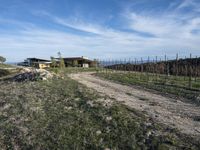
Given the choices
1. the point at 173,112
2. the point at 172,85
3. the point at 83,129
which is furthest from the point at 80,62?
the point at 83,129

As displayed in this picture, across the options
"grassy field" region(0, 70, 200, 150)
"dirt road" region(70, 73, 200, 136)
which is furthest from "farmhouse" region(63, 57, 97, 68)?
"grassy field" region(0, 70, 200, 150)

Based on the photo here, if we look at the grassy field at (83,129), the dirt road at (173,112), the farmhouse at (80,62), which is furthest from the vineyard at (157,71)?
the grassy field at (83,129)

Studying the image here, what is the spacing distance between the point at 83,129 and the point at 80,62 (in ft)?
220

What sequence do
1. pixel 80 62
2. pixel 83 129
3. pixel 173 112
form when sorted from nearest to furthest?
pixel 83 129, pixel 173 112, pixel 80 62

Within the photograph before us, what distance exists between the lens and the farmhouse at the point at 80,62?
2939 inches

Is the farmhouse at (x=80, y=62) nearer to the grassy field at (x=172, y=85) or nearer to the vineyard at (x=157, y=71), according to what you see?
the vineyard at (x=157, y=71)

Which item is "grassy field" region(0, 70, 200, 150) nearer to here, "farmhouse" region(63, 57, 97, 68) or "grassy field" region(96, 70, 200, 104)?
"grassy field" region(96, 70, 200, 104)

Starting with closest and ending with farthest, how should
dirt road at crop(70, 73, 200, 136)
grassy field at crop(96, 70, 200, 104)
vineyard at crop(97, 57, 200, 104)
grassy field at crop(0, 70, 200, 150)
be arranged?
grassy field at crop(0, 70, 200, 150), dirt road at crop(70, 73, 200, 136), grassy field at crop(96, 70, 200, 104), vineyard at crop(97, 57, 200, 104)

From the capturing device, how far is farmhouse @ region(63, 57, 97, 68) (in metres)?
74.7

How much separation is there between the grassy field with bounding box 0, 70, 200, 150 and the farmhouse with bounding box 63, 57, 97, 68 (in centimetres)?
5895

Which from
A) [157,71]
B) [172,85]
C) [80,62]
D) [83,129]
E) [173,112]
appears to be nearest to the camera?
[83,129]

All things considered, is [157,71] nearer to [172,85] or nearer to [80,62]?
[172,85]

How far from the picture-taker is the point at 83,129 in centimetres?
1073

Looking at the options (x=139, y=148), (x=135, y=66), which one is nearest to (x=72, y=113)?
(x=139, y=148)
